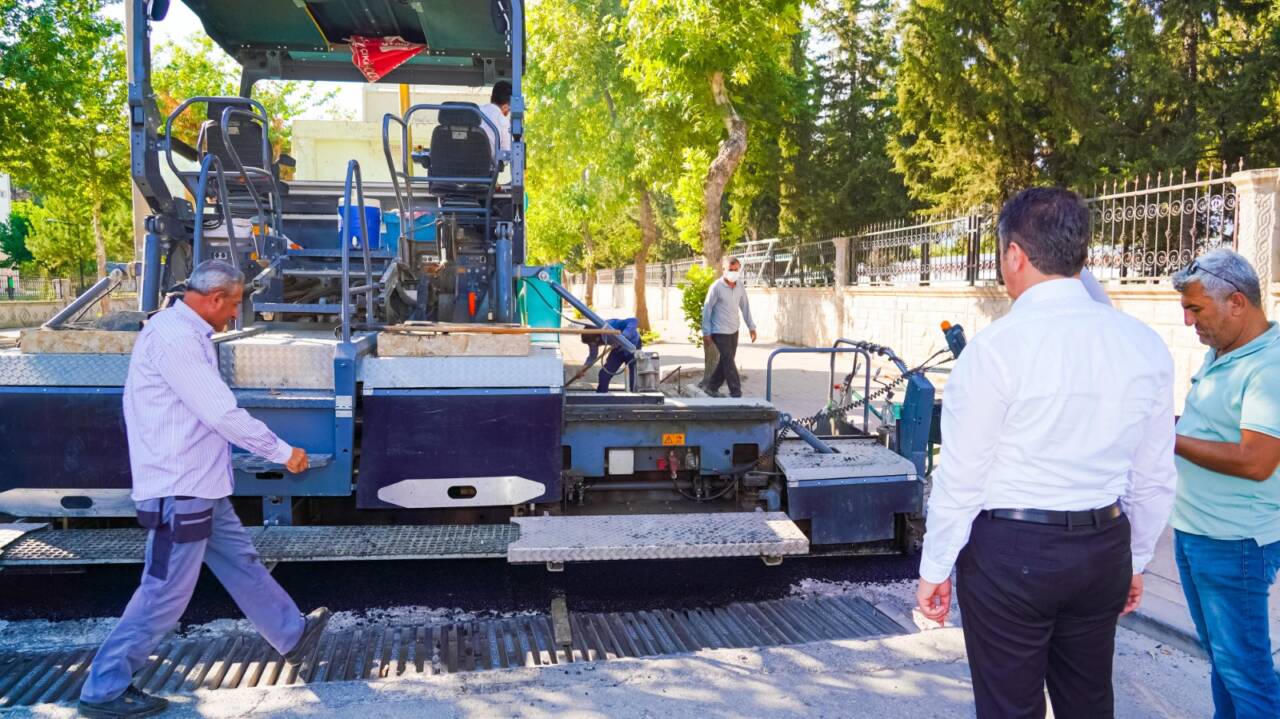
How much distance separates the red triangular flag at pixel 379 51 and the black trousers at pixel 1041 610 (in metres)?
5.89

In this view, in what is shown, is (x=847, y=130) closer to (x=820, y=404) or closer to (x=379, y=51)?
(x=820, y=404)

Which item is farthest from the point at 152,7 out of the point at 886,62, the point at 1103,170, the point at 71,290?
the point at 71,290

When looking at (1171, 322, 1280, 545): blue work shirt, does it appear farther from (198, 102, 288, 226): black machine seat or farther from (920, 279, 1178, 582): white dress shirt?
(198, 102, 288, 226): black machine seat

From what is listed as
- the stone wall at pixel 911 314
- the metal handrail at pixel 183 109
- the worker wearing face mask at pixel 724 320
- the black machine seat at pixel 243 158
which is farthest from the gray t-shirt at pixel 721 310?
the metal handrail at pixel 183 109

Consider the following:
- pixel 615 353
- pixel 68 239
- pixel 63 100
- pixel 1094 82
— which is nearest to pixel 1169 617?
pixel 615 353

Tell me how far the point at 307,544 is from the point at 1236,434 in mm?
3750

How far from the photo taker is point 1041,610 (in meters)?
2.14

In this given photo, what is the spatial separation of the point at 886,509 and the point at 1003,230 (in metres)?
2.83

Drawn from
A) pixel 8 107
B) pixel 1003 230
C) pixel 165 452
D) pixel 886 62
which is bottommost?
pixel 165 452

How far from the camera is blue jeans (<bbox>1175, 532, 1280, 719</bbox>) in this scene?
104 inches

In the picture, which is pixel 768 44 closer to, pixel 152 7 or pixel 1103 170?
pixel 1103 170

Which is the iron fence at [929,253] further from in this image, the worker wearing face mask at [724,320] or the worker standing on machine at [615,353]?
the worker standing on machine at [615,353]

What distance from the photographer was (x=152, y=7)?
580cm

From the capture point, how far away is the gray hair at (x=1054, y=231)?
2172mm
